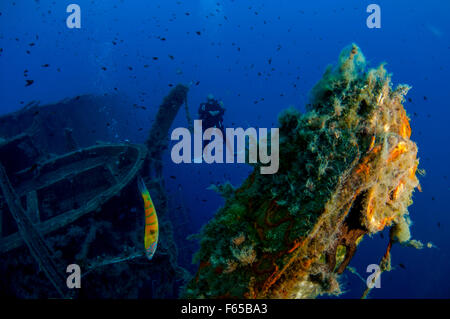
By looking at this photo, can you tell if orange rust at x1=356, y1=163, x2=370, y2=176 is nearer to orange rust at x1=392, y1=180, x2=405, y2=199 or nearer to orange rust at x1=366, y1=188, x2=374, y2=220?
orange rust at x1=366, y1=188, x2=374, y2=220

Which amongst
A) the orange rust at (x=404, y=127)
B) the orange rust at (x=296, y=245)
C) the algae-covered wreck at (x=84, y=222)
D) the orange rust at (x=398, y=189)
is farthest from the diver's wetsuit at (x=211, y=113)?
the orange rust at (x=296, y=245)

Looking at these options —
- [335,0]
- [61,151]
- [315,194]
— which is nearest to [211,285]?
[315,194]

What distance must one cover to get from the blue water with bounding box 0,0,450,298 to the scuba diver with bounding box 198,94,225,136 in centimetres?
886

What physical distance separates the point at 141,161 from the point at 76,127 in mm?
11359

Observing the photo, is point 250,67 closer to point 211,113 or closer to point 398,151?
point 211,113

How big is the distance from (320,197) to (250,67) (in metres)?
71.2

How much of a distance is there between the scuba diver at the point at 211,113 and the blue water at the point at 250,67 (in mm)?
8859

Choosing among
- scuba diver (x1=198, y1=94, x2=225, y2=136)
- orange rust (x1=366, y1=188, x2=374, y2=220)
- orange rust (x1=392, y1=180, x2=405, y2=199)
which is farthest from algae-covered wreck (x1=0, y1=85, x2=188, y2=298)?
orange rust (x1=392, y1=180, x2=405, y2=199)

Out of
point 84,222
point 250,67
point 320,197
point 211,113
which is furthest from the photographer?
point 250,67

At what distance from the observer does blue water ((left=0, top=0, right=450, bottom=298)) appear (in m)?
29.7

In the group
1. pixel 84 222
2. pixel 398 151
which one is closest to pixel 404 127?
pixel 398 151

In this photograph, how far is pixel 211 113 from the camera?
8141mm

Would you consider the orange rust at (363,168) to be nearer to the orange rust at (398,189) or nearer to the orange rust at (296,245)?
the orange rust at (398,189)

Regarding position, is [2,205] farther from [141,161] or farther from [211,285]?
[211,285]
